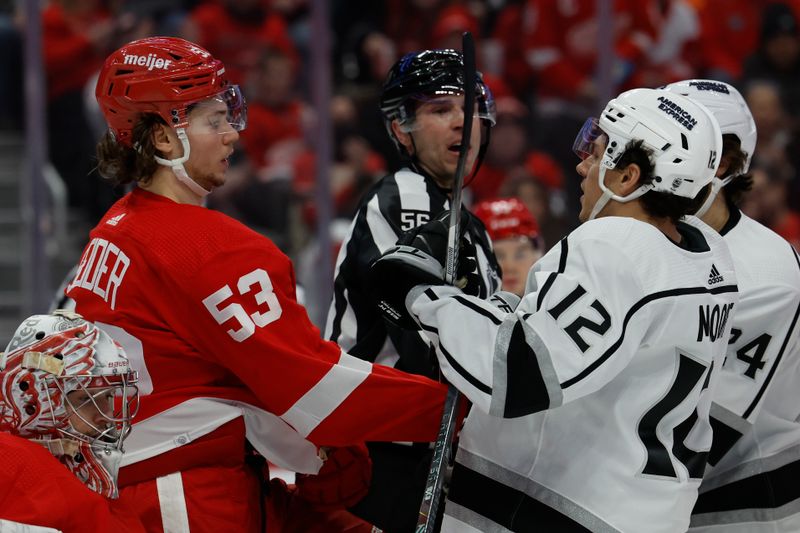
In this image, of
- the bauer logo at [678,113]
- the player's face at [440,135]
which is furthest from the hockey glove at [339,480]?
the bauer logo at [678,113]

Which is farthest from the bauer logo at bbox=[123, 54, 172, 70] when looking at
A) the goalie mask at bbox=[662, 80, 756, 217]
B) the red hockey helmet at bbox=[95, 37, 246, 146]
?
the goalie mask at bbox=[662, 80, 756, 217]

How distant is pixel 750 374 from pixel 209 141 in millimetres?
1234

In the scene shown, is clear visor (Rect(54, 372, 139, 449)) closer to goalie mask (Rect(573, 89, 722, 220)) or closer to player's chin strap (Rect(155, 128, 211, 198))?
player's chin strap (Rect(155, 128, 211, 198))

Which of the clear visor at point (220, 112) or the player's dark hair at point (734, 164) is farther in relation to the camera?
the player's dark hair at point (734, 164)

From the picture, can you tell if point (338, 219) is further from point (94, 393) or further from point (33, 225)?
point (94, 393)

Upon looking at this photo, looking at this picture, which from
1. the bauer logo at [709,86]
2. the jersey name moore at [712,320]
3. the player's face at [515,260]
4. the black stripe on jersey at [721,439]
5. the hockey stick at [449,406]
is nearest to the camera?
the jersey name moore at [712,320]

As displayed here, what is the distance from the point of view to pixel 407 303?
2.40 meters

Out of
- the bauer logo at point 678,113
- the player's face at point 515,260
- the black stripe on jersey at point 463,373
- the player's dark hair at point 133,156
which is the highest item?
the bauer logo at point 678,113

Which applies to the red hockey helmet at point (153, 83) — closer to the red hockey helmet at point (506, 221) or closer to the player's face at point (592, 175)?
the player's face at point (592, 175)

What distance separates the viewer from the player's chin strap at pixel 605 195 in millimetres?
2365

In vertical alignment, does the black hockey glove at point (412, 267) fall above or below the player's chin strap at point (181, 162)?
below

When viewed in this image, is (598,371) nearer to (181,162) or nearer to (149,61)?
(181,162)

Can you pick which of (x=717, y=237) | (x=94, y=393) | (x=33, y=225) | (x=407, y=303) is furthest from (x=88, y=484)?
(x=33, y=225)

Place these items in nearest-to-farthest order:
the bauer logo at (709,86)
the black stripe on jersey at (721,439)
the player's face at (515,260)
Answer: the black stripe on jersey at (721,439) → the bauer logo at (709,86) → the player's face at (515,260)
